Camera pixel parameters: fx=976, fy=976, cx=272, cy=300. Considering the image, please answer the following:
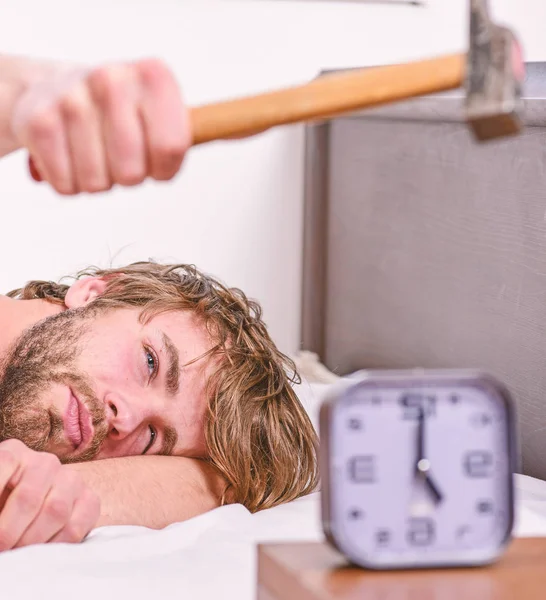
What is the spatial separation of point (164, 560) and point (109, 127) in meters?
0.53

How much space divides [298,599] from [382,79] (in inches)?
16.3

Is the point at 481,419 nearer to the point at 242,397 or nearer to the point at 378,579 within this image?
the point at 378,579

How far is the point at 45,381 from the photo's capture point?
5.15 ft

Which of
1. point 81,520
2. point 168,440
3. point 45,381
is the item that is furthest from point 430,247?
point 81,520

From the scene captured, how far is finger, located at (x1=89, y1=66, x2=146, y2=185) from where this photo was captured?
795mm

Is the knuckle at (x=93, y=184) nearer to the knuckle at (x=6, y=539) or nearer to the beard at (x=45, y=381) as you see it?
the knuckle at (x=6, y=539)

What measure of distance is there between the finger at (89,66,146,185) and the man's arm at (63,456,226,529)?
683 millimetres

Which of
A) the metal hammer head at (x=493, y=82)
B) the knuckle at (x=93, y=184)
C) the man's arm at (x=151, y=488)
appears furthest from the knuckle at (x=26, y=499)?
the metal hammer head at (x=493, y=82)

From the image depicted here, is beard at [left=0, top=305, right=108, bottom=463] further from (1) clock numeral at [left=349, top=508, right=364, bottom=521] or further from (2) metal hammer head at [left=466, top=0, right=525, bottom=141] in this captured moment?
(2) metal hammer head at [left=466, top=0, right=525, bottom=141]

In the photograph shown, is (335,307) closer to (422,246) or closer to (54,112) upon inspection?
(422,246)

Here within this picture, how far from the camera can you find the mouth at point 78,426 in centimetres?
150

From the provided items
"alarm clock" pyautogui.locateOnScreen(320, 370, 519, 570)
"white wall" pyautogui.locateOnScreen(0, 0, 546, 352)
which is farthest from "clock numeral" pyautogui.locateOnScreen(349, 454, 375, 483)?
"white wall" pyautogui.locateOnScreen(0, 0, 546, 352)

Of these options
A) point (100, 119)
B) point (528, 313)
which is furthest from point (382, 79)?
point (528, 313)

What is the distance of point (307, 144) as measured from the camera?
8.44ft
